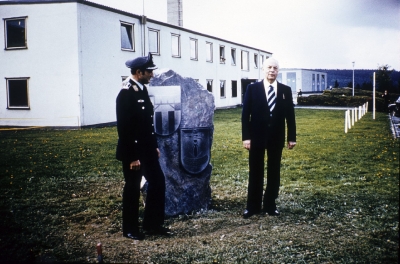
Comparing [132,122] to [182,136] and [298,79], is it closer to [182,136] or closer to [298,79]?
[182,136]

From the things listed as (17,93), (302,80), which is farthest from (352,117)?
(302,80)

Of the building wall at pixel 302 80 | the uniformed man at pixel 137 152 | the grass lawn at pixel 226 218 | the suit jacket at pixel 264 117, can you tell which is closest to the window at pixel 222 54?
the building wall at pixel 302 80

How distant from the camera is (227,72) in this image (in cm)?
3672

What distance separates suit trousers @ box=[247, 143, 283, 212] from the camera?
528 centimetres

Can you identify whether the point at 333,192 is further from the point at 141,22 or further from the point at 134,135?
the point at 141,22

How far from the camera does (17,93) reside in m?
20.3

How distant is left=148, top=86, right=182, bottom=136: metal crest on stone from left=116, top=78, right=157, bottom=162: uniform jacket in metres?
0.73

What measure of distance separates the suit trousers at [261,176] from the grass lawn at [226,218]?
24 cm

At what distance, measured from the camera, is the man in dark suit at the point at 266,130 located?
5199 mm

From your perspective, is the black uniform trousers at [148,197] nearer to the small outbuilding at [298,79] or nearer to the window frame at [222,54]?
the window frame at [222,54]

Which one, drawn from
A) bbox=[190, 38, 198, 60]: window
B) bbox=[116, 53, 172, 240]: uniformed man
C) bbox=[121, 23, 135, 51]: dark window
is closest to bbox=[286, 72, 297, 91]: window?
bbox=[190, 38, 198, 60]: window

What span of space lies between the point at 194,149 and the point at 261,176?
1.03 meters

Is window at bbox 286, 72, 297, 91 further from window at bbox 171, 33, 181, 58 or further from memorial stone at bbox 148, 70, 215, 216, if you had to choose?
memorial stone at bbox 148, 70, 215, 216

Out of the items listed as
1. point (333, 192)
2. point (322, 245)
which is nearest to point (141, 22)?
point (333, 192)
